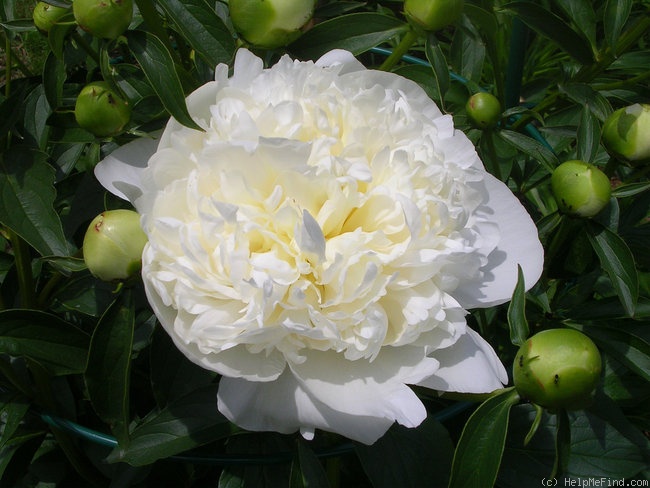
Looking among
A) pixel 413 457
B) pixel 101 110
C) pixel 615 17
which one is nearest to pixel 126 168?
pixel 101 110

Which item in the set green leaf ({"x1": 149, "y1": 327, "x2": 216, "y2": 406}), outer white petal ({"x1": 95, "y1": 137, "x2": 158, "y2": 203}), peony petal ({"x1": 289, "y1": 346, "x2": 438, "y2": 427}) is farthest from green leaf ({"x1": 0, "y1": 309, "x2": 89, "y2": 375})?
peony petal ({"x1": 289, "y1": 346, "x2": 438, "y2": 427})

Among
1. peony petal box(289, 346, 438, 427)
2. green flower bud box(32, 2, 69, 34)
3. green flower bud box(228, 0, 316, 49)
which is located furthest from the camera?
green flower bud box(32, 2, 69, 34)

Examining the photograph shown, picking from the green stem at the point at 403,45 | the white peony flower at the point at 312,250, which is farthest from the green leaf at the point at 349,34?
the white peony flower at the point at 312,250

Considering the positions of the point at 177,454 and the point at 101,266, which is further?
the point at 177,454

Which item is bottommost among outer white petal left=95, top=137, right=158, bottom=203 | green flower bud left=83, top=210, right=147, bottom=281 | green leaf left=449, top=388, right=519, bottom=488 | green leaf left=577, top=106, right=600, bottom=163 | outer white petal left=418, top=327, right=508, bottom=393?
green leaf left=449, top=388, right=519, bottom=488

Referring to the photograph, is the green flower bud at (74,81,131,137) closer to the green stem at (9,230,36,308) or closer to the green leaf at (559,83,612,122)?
the green stem at (9,230,36,308)

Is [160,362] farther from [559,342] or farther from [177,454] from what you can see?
[559,342]

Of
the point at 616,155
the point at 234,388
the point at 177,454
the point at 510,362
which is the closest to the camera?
the point at 234,388

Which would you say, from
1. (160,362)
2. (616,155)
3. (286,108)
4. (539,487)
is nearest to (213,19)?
(286,108)
